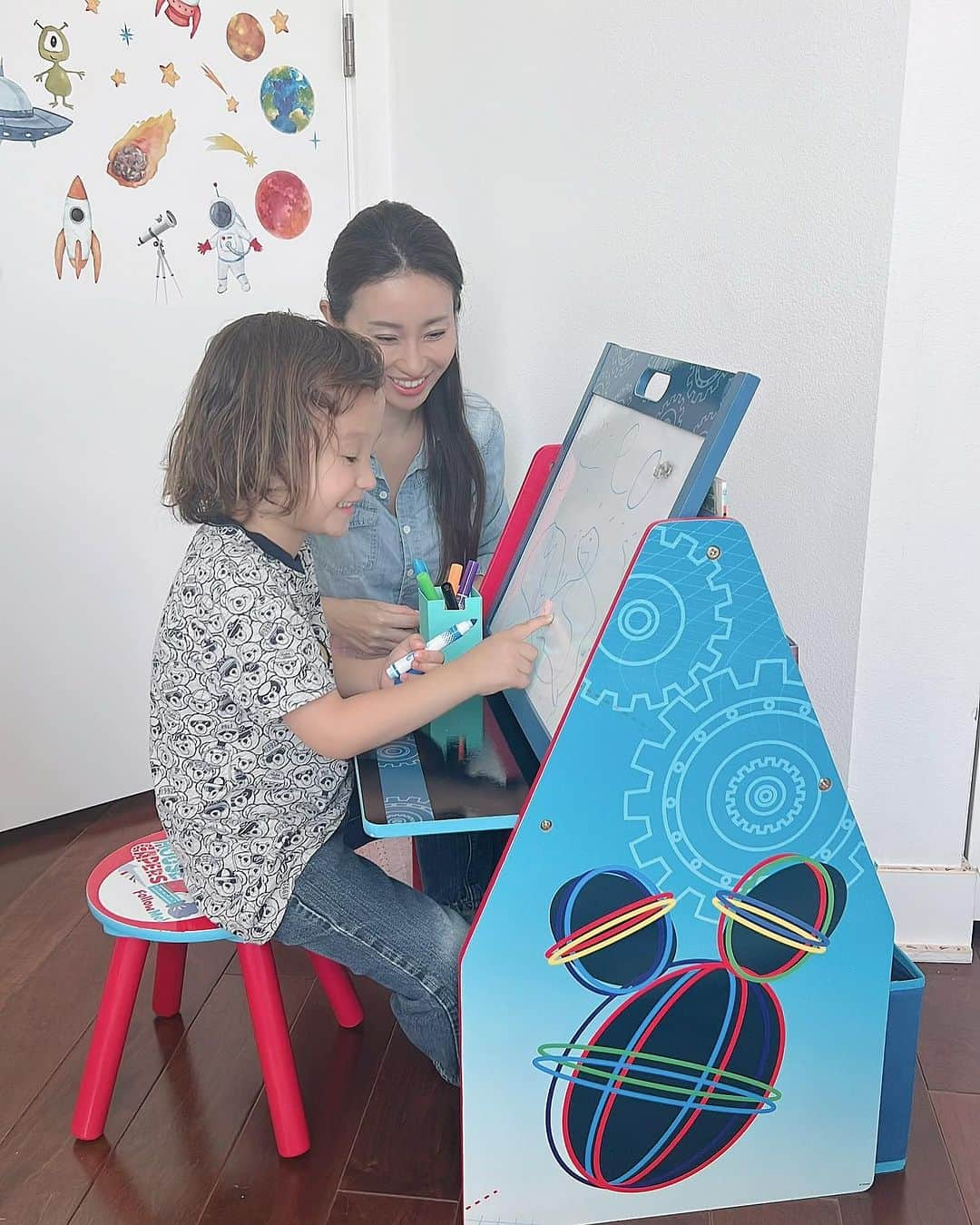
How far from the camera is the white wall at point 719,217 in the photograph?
1583mm

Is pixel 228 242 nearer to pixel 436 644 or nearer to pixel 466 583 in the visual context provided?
pixel 466 583

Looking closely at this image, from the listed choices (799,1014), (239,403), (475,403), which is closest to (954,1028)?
(799,1014)

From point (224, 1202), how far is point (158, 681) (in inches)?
22.7

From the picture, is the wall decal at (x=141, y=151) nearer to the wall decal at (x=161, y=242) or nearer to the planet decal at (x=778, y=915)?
the wall decal at (x=161, y=242)

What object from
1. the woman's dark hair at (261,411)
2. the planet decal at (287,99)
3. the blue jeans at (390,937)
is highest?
the planet decal at (287,99)

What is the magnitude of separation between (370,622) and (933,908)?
3.16ft

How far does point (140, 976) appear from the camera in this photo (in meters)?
1.37

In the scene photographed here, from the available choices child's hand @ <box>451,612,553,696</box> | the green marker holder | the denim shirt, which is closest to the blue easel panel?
child's hand @ <box>451,612,553,696</box>

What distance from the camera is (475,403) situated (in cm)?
181

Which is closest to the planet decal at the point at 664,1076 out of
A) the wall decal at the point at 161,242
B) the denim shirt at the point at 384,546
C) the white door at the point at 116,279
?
the denim shirt at the point at 384,546

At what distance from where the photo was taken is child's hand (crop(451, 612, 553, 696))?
1.19 m

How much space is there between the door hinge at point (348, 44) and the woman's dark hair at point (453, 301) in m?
0.78

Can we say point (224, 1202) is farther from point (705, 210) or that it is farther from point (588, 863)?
point (705, 210)

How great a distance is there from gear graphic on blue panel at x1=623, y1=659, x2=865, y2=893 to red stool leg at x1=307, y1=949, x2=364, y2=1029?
1.98ft
